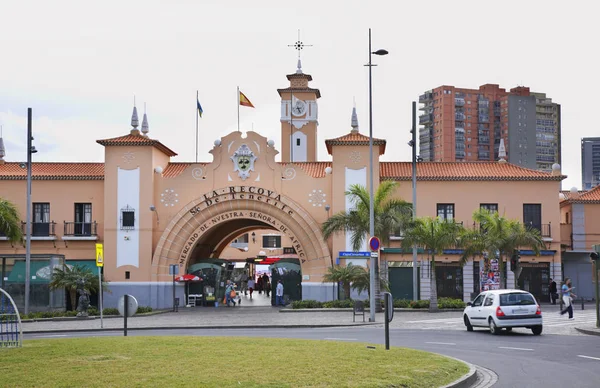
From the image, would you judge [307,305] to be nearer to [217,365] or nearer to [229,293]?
[229,293]

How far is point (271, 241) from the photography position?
87.5 metres

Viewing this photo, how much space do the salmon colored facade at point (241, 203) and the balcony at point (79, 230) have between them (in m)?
0.06

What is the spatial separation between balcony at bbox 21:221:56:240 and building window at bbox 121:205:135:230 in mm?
4394

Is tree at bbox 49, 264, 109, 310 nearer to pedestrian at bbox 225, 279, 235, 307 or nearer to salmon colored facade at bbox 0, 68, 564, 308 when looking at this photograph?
salmon colored facade at bbox 0, 68, 564, 308

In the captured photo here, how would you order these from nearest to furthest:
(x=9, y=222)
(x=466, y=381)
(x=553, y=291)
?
(x=466, y=381) < (x=9, y=222) < (x=553, y=291)

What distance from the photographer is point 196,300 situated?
52000 mm

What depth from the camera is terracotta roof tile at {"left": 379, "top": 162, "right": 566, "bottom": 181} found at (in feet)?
167

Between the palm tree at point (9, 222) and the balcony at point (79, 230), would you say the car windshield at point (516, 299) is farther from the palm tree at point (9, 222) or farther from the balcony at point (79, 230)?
the balcony at point (79, 230)

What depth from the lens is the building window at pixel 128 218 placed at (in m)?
50.8

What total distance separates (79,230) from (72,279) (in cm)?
741

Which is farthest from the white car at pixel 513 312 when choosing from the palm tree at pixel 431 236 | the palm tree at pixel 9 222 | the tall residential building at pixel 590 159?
the tall residential building at pixel 590 159

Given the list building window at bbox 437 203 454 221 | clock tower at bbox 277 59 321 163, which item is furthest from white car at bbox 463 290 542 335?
clock tower at bbox 277 59 321 163

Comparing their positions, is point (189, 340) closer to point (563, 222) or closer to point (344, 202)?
point (344, 202)

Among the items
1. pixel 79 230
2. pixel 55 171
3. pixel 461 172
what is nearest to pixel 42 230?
pixel 79 230
